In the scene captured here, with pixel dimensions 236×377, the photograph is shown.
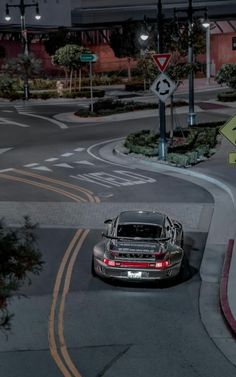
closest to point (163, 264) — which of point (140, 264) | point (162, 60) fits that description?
point (140, 264)

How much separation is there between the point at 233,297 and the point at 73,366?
426 centimetres

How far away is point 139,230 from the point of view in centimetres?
1600

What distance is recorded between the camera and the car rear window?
1586cm

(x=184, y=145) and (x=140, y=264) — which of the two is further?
(x=184, y=145)

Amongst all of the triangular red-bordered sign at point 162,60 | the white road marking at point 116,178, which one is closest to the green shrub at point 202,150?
the white road marking at point 116,178

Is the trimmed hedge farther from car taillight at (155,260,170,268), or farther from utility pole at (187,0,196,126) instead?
car taillight at (155,260,170,268)

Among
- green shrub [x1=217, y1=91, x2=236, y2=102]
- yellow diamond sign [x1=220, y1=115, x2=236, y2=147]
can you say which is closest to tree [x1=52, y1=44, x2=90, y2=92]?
green shrub [x1=217, y1=91, x2=236, y2=102]

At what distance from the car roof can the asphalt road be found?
1.40 m

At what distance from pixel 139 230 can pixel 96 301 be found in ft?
6.83

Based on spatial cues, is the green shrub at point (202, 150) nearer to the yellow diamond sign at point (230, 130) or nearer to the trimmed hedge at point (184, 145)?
the trimmed hedge at point (184, 145)

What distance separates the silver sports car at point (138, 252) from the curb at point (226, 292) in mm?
1001

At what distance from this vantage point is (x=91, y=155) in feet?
110

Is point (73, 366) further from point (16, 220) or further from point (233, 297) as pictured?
point (16, 220)

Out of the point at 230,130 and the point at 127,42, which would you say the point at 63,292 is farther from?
the point at 127,42
